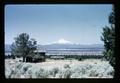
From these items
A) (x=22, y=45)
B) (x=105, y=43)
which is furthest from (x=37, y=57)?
(x=105, y=43)

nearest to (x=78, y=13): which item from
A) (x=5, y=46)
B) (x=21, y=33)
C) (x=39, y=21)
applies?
(x=39, y=21)

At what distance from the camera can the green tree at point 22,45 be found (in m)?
3.67

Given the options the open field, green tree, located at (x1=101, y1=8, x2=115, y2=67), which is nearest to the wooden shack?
the open field

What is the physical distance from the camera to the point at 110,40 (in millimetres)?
3680

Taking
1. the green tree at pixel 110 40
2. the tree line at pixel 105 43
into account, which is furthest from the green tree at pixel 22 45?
the green tree at pixel 110 40

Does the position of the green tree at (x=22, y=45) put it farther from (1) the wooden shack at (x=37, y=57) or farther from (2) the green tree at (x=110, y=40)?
(2) the green tree at (x=110, y=40)

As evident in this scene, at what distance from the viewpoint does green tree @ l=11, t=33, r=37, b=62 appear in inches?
144

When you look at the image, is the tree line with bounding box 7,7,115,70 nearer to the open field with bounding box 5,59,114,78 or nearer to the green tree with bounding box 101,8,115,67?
the green tree with bounding box 101,8,115,67

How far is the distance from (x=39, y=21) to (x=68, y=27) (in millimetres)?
380

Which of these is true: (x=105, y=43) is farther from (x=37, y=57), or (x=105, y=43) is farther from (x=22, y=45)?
(x=22, y=45)

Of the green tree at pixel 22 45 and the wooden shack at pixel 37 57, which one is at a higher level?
the green tree at pixel 22 45

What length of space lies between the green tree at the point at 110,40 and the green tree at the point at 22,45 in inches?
35.3
